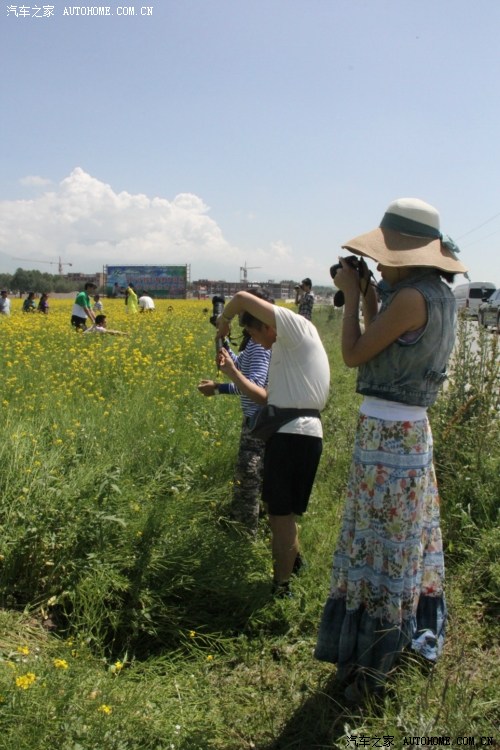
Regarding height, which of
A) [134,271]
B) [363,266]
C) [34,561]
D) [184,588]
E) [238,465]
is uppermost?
[134,271]

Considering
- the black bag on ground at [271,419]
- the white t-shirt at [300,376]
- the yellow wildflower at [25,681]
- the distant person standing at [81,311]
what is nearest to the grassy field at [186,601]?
the yellow wildflower at [25,681]

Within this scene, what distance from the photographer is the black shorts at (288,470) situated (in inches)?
125

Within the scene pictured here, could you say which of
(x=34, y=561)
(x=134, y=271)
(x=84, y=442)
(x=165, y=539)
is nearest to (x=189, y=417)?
(x=84, y=442)

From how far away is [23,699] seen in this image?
6.69 ft

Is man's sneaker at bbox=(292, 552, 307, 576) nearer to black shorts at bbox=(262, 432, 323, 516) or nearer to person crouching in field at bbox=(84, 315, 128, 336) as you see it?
black shorts at bbox=(262, 432, 323, 516)

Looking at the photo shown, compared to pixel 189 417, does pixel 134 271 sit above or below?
above

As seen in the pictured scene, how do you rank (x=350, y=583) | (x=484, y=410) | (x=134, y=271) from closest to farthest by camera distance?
(x=350, y=583), (x=484, y=410), (x=134, y=271)

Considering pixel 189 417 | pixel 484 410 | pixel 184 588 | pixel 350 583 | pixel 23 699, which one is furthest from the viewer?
pixel 189 417

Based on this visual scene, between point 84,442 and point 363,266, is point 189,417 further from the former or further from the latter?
point 363,266

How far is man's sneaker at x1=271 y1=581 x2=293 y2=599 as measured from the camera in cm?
338

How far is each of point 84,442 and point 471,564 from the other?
7.80 ft

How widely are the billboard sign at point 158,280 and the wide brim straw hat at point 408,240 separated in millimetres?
70671

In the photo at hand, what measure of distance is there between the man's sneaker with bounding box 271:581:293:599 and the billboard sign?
70.0 meters

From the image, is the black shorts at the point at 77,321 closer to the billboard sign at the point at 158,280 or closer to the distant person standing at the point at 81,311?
the distant person standing at the point at 81,311
